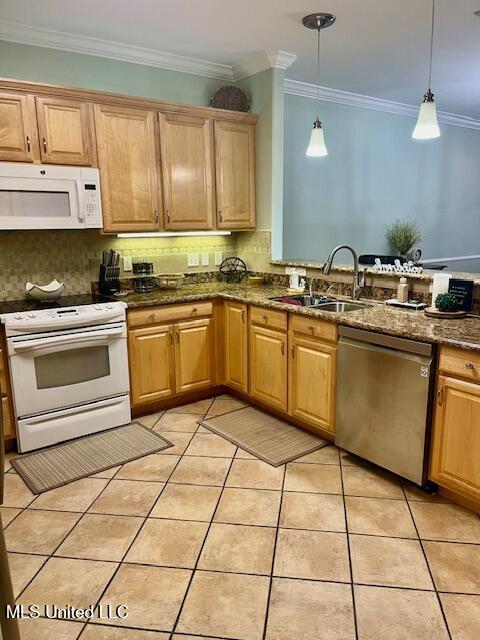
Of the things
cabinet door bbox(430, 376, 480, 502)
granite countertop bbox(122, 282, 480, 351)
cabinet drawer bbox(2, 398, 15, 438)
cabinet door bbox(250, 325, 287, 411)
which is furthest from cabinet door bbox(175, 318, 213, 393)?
cabinet door bbox(430, 376, 480, 502)

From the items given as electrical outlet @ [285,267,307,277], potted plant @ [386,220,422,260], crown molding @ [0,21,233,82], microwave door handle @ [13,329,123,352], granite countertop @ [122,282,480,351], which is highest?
crown molding @ [0,21,233,82]

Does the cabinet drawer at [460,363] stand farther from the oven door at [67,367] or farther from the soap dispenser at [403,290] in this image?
the oven door at [67,367]

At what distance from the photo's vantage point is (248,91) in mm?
4062

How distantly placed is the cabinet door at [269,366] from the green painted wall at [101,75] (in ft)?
6.82

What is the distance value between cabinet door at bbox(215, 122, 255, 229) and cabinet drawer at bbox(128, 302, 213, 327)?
2.58 feet

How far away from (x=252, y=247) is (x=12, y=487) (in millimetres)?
2673

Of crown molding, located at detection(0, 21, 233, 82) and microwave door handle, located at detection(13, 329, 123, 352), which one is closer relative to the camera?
microwave door handle, located at detection(13, 329, 123, 352)

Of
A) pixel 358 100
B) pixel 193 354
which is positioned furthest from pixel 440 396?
pixel 358 100

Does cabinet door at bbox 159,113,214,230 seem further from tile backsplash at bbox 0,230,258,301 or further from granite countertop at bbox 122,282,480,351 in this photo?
granite countertop at bbox 122,282,480,351

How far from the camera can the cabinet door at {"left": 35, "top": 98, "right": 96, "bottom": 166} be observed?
3.08 metres

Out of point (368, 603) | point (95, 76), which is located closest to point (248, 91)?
point (95, 76)

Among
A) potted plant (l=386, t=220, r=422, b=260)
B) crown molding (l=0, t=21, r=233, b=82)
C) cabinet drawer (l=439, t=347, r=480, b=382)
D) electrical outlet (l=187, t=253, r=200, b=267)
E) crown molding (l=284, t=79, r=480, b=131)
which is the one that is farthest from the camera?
potted plant (l=386, t=220, r=422, b=260)

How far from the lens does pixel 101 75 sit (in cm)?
357

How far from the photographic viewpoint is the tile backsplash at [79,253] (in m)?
3.38
